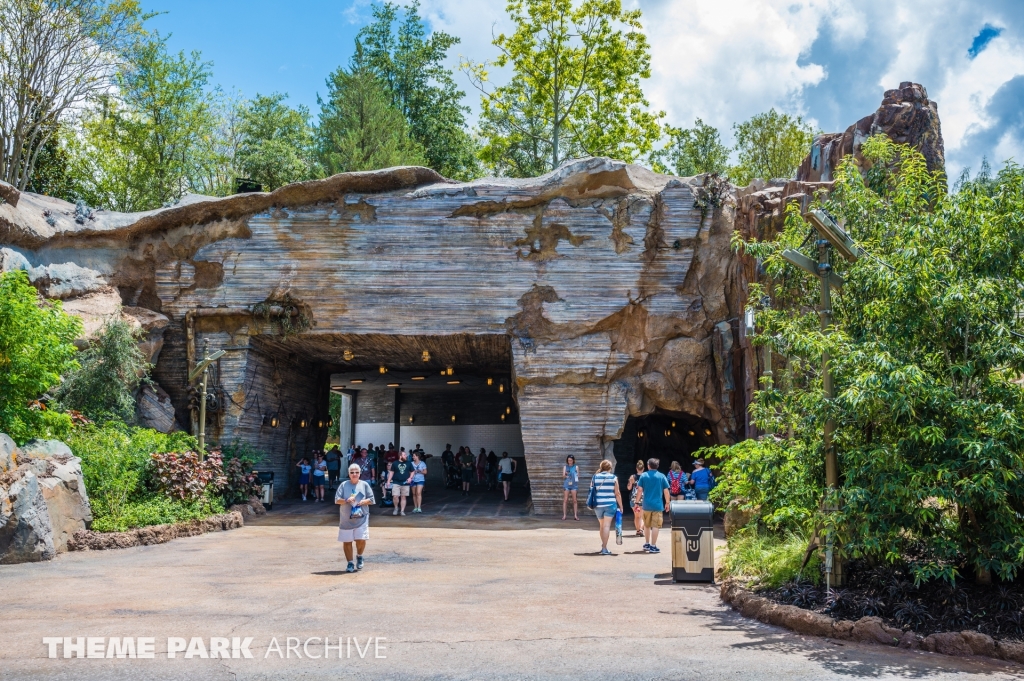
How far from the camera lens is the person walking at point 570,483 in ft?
56.8

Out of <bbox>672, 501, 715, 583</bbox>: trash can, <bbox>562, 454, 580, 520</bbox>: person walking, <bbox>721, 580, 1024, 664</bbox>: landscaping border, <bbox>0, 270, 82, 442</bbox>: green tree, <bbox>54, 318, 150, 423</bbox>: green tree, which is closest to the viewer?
<bbox>721, 580, 1024, 664</bbox>: landscaping border

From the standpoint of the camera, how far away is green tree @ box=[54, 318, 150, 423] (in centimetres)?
1717

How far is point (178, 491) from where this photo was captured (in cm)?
1525

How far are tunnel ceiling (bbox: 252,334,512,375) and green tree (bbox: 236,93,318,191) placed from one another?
1025 centimetres

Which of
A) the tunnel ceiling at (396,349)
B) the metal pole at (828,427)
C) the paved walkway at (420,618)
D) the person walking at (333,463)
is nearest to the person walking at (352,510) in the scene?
the paved walkway at (420,618)

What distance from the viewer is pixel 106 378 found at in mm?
17344

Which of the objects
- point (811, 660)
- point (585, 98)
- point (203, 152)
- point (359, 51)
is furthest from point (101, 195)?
point (811, 660)

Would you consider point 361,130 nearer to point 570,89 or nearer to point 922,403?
point 570,89

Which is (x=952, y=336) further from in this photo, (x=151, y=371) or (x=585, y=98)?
(x=585, y=98)

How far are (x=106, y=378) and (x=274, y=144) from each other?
16653 mm

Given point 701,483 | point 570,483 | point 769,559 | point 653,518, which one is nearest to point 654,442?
point 570,483

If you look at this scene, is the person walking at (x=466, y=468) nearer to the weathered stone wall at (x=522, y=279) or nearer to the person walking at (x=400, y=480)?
the person walking at (x=400, y=480)

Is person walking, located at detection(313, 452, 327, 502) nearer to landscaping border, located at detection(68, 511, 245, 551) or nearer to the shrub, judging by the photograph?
the shrub

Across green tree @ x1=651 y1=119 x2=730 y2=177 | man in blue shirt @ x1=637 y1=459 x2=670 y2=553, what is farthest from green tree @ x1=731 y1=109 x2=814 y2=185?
man in blue shirt @ x1=637 y1=459 x2=670 y2=553
